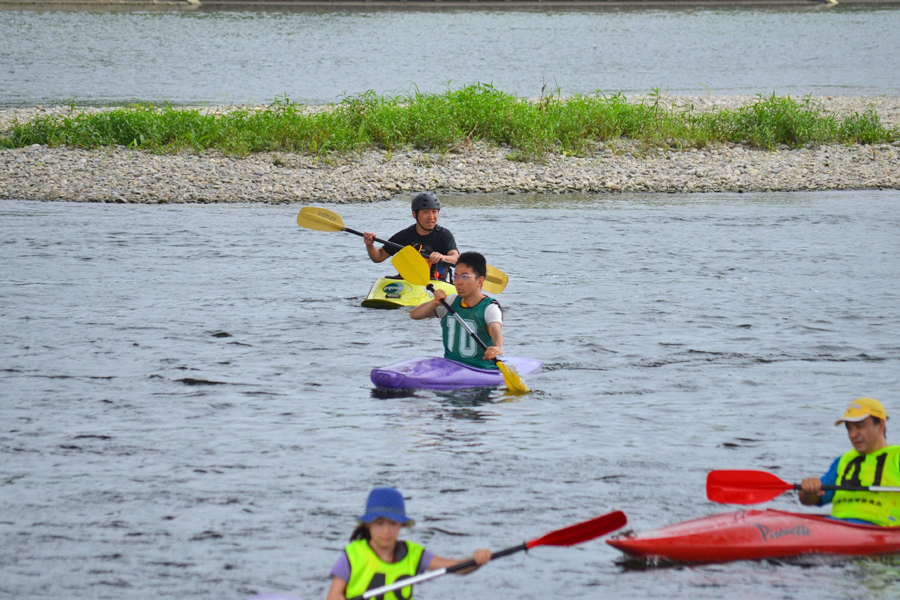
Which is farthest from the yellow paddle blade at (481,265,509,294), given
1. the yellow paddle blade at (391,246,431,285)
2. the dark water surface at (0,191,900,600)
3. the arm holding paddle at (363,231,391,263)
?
the arm holding paddle at (363,231,391,263)

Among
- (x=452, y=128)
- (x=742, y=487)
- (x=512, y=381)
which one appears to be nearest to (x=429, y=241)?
(x=512, y=381)

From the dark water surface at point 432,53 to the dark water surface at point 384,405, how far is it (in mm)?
17568

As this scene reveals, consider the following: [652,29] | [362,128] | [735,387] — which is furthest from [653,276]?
[652,29]

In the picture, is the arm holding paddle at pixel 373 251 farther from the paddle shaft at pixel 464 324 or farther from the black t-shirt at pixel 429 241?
the paddle shaft at pixel 464 324

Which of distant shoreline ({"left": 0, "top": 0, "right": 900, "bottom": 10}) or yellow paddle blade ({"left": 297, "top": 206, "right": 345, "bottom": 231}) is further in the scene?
distant shoreline ({"left": 0, "top": 0, "right": 900, "bottom": 10})

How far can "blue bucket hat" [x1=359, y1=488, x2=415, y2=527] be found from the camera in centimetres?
407

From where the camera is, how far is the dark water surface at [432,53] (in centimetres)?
3338

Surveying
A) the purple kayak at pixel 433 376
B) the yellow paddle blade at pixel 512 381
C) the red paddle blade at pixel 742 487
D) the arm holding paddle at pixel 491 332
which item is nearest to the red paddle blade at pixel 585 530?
the red paddle blade at pixel 742 487

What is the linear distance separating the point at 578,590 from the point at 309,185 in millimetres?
13635

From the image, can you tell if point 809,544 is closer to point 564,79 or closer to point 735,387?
point 735,387

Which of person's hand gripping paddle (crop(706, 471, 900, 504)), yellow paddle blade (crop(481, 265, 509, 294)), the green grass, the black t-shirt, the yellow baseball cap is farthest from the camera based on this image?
the green grass

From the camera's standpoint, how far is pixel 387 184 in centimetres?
1820

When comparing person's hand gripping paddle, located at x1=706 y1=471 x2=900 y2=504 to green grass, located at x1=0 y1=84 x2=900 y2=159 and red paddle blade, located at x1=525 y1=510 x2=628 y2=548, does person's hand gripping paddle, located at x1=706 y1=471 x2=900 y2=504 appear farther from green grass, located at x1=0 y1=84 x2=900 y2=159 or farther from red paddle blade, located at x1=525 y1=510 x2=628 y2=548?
green grass, located at x1=0 y1=84 x2=900 y2=159

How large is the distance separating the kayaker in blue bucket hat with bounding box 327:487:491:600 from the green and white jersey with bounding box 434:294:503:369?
3721mm
